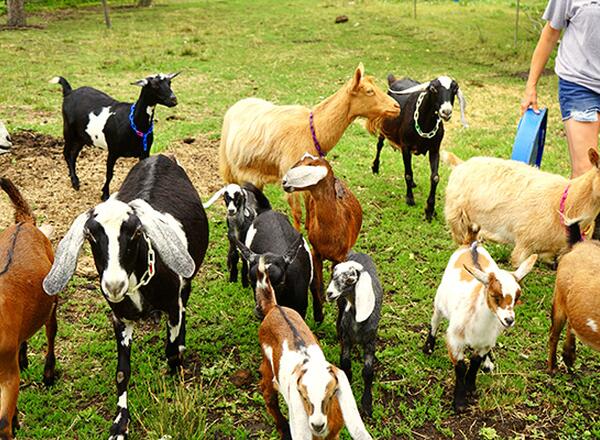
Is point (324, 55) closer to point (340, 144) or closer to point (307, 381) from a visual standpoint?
point (340, 144)

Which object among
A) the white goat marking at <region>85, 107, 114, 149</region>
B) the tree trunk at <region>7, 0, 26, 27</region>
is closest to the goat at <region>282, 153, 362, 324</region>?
the white goat marking at <region>85, 107, 114, 149</region>

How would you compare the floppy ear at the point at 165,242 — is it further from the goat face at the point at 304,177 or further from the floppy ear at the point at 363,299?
the goat face at the point at 304,177

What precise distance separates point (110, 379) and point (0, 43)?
13.5 meters

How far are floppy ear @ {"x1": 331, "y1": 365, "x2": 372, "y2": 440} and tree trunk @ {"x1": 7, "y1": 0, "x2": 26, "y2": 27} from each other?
18.1 meters

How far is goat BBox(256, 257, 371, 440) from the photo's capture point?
3.11 meters

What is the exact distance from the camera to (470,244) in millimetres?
5012

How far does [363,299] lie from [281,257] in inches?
27.3

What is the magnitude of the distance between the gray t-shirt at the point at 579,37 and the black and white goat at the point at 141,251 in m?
3.35

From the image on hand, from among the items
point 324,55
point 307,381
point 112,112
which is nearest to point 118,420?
point 307,381

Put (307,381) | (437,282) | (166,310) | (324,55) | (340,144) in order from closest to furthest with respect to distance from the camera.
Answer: (307,381) < (166,310) < (437,282) < (340,144) < (324,55)

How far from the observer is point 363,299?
4.22 meters

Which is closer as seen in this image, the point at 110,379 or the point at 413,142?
the point at 110,379

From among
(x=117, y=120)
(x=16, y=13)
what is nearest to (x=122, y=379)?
(x=117, y=120)

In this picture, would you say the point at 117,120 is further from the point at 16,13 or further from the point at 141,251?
the point at 16,13
